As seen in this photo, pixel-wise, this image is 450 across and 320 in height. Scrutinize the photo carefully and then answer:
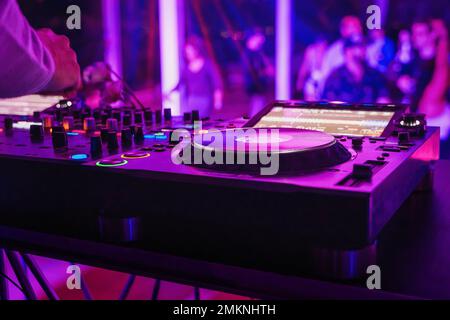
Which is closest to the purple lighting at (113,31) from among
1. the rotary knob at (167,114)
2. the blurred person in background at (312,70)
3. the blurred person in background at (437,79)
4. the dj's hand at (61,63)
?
the blurred person in background at (312,70)

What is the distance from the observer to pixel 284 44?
4.34 meters

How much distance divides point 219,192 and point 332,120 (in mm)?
568

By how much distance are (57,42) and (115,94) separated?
706 millimetres

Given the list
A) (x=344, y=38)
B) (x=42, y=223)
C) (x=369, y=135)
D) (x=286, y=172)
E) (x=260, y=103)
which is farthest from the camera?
(x=260, y=103)

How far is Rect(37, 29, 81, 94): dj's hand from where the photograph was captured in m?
0.99

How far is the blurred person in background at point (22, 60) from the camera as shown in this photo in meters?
0.78

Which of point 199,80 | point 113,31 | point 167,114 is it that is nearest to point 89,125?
point 167,114

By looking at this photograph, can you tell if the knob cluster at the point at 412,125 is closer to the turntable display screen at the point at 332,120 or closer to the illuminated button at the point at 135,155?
the turntable display screen at the point at 332,120

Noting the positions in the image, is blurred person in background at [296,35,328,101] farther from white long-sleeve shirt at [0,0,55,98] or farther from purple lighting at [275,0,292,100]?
white long-sleeve shirt at [0,0,55,98]

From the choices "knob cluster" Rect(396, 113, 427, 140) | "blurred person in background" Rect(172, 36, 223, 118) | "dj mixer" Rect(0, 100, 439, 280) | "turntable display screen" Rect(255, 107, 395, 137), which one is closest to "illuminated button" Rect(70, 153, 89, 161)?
"dj mixer" Rect(0, 100, 439, 280)

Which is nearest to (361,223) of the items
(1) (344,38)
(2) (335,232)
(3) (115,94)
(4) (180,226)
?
(2) (335,232)

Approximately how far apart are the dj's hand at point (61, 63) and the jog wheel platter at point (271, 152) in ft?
0.94
